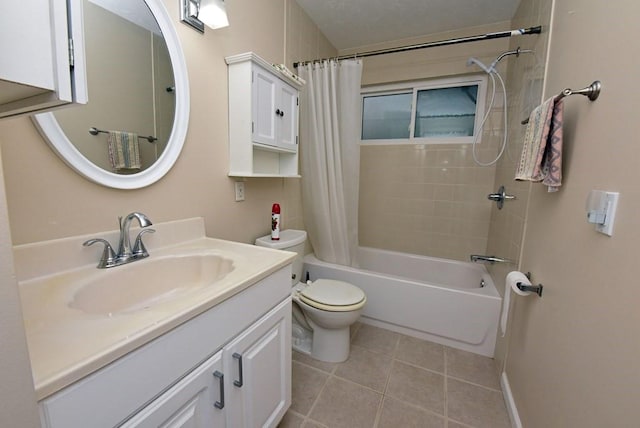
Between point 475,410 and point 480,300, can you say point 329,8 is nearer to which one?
point 480,300

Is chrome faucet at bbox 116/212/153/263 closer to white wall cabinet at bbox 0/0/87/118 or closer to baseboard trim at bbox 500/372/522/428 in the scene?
white wall cabinet at bbox 0/0/87/118

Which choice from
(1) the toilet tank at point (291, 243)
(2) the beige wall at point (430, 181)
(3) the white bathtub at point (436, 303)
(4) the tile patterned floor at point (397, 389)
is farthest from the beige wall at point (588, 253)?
(1) the toilet tank at point (291, 243)

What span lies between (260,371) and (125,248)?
67cm

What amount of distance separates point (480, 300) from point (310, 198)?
4.51 ft

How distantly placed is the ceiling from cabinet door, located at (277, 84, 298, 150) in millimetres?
827

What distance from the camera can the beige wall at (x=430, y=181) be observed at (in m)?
2.25

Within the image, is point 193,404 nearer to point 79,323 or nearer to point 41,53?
point 79,323

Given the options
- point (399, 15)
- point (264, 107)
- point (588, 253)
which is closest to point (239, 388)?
point (588, 253)

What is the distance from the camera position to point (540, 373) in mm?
1060

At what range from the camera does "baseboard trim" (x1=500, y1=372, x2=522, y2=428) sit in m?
1.25

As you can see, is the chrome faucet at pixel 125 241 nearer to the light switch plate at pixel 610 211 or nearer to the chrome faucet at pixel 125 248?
the chrome faucet at pixel 125 248

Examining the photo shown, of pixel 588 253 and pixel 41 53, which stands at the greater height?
pixel 41 53

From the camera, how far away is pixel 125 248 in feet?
3.16

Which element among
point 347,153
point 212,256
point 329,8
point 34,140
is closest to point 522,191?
point 347,153
